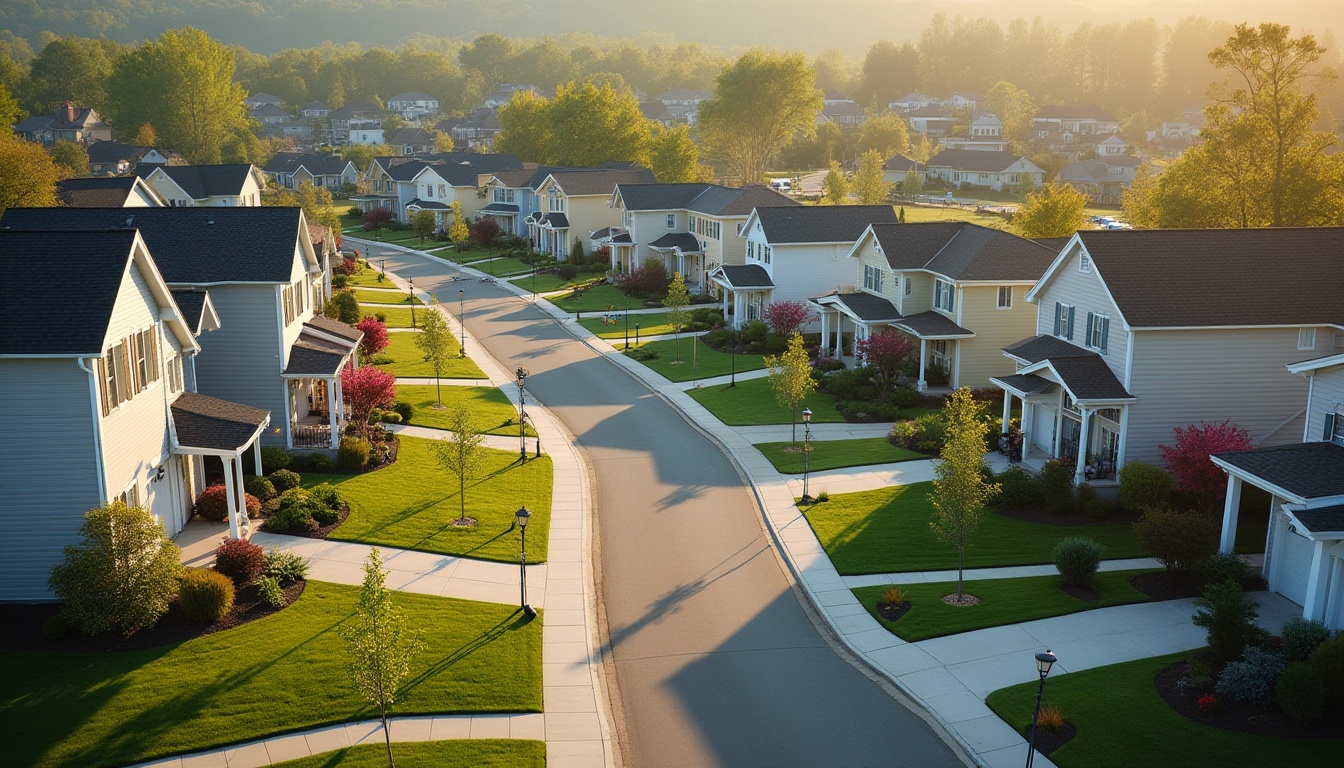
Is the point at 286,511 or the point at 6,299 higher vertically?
the point at 6,299

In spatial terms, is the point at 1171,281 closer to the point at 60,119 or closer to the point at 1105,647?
the point at 1105,647

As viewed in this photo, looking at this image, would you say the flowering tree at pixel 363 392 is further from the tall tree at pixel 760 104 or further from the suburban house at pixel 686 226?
the tall tree at pixel 760 104

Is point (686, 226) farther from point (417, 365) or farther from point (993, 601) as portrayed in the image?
point (993, 601)

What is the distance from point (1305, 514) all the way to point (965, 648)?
7836mm

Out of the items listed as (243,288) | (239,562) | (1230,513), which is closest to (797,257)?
(243,288)

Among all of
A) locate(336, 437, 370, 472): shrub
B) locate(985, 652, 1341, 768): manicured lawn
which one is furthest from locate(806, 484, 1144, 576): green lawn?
locate(336, 437, 370, 472): shrub

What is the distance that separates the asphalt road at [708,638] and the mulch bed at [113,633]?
27.2 ft

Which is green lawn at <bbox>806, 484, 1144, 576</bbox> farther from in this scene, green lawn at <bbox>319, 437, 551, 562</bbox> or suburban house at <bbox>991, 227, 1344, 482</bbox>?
green lawn at <bbox>319, 437, 551, 562</bbox>

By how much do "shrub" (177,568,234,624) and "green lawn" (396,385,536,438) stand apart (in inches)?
663

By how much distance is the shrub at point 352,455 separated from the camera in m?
33.3

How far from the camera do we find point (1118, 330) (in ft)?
107

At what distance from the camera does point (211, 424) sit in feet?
92.4

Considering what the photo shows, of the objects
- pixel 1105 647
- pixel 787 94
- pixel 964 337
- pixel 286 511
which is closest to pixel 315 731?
pixel 286 511

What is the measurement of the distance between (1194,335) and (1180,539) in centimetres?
952
